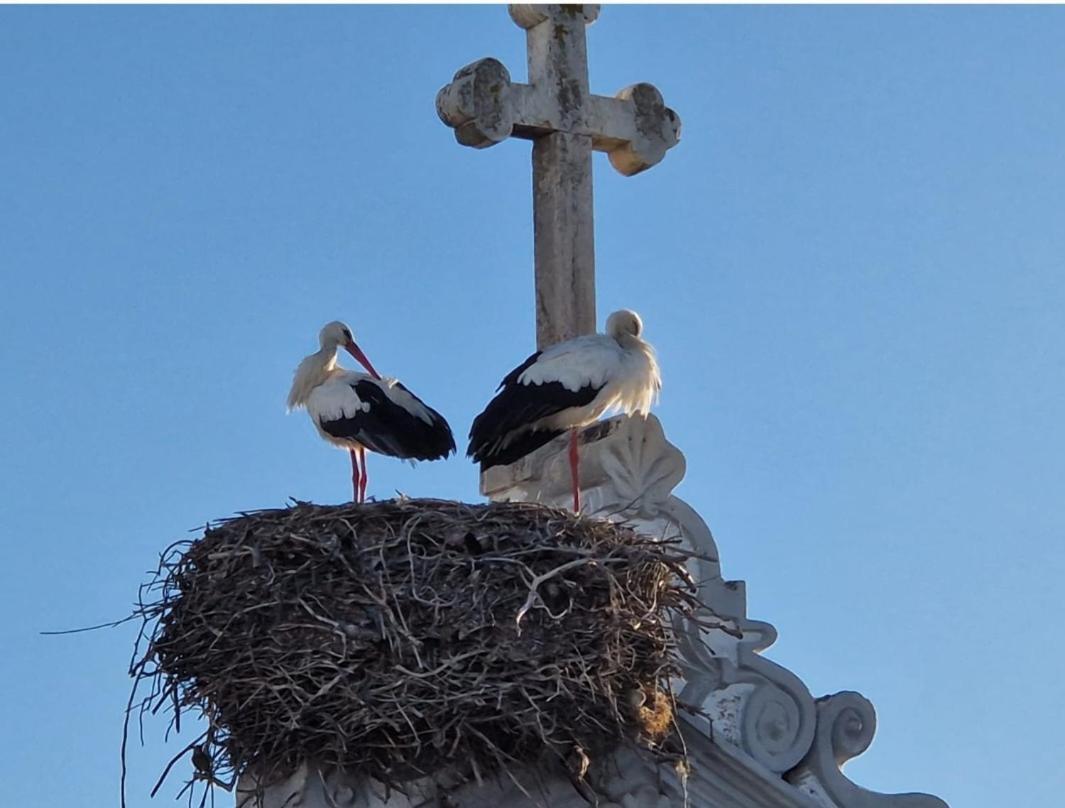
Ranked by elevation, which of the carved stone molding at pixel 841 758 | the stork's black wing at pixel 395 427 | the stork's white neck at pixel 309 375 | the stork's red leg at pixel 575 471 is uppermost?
the stork's white neck at pixel 309 375

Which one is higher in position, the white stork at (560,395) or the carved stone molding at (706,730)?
the white stork at (560,395)

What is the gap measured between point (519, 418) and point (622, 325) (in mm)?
650

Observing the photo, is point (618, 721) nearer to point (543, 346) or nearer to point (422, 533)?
point (422, 533)

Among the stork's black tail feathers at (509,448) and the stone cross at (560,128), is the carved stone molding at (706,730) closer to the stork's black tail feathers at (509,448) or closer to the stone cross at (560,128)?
the stork's black tail feathers at (509,448)

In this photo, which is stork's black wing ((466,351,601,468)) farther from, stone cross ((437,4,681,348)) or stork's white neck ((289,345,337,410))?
stork's white neck ((289,345,337,410))

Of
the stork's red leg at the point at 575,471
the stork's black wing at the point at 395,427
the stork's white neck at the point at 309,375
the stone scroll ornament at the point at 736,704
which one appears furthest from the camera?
the stork's white neck at the point at 309,375

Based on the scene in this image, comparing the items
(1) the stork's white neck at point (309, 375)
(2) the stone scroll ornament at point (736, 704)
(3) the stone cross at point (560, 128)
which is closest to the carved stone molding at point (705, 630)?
(2) the stone scroll ornament at point (736, 704)

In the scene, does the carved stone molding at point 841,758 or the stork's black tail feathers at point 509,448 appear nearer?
the carved stone molding at point 841,758

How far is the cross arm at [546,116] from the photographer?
11.8 meters

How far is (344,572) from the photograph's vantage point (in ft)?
33.2

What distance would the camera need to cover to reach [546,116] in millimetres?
11977

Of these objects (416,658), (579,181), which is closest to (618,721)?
(416,658)

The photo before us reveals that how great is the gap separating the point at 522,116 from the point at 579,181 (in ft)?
0.98

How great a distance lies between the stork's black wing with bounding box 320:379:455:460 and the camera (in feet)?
40.9
